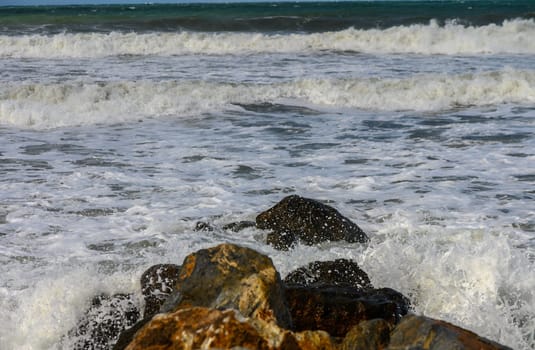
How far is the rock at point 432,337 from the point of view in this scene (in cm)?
328

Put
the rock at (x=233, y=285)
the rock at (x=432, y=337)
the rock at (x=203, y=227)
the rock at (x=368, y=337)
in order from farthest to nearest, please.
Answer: the rock at (x=203, y=227)
the rock at (x=233, y=285)
the rock at (x=368, y=337)
the rock at (x=432, y=337)

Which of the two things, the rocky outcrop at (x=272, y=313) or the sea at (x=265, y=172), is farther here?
the sea at (x=265, y=172)

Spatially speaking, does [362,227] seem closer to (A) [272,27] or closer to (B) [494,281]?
(B) [494,281]

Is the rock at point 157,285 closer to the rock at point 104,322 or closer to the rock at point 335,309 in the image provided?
the rock at point 104,322

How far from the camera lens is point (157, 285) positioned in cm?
485

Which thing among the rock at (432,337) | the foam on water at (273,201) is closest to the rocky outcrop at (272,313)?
the rock at (432,337)

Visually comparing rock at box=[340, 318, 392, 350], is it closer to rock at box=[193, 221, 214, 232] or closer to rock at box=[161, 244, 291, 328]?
rock at box=[161, 244, 291, 328]

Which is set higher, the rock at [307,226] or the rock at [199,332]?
the rock at [199,332]

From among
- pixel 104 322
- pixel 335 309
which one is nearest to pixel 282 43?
pixel 104 322

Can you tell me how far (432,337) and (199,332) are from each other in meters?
1.04

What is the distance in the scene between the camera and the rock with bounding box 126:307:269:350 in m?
3.32

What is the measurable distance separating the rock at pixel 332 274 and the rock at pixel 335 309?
0.59 metres

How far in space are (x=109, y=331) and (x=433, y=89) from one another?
1224 centimetres

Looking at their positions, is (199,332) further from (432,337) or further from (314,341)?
(432,337)
